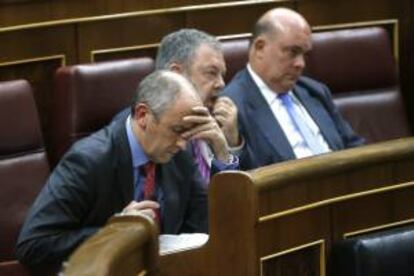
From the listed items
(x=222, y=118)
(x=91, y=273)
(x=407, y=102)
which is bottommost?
(x=407, y=102)

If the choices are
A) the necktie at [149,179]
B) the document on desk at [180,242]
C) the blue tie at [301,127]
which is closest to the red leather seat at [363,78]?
the blue tie at [301,127]

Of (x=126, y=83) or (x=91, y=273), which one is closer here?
(x=91, y=273)

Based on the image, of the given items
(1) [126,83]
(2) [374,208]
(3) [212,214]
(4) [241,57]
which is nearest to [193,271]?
(3) [212,214]

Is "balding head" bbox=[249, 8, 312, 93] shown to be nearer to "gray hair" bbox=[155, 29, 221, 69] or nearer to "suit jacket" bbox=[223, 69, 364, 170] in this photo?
"suit jacket" bbox=[223, 69, 364, 170]

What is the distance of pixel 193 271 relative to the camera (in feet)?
4.24

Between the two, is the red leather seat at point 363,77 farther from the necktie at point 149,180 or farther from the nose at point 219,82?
the necktie at point 149,180

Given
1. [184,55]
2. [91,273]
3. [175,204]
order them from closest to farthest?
[91,273]
[175,204]
[184,55]

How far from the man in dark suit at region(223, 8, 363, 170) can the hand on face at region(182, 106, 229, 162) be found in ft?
0.67

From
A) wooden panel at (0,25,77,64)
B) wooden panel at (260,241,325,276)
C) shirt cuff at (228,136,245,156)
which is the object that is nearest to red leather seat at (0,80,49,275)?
wooden panel at (0,25,77,64)

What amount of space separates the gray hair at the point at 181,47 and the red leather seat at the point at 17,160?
23 centimetres

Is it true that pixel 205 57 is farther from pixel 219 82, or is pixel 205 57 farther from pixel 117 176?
pixel 117 176

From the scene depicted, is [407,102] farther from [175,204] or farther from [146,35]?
[175,204]

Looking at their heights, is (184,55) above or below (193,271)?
above

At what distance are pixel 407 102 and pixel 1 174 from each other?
→ 3.59 feet
